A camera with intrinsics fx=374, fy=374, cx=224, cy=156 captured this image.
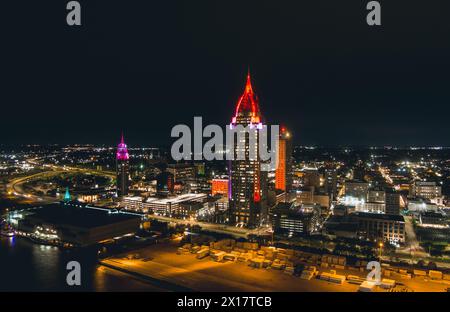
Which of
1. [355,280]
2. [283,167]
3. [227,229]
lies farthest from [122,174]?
[355,280]

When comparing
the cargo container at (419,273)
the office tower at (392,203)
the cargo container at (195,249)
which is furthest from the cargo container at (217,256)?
the office tower at (392,203)

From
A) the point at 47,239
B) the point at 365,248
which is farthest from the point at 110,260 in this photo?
the point at 365,248

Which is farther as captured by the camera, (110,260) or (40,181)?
(40,181)

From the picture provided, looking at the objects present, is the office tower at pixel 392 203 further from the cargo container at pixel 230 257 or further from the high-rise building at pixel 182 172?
the high-rise building at pixel 182 172

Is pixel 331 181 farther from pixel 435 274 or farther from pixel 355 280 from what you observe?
pixel 355 280

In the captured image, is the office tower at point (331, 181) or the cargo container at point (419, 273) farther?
the office tower at point (331, 181)

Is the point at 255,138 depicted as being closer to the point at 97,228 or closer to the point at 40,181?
the point at 97,228

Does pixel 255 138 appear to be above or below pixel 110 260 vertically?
above
